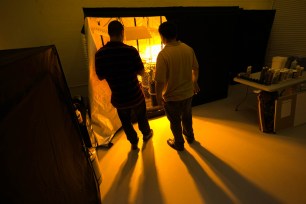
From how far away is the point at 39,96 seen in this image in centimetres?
80

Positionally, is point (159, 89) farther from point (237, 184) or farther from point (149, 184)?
point (237, 184)

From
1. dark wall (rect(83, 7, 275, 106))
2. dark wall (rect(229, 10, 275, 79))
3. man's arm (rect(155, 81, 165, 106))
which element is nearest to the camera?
man's arm (rect(155, 81, 165, 106))

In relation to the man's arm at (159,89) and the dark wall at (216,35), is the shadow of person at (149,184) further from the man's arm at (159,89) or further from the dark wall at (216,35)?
the dark wall at (216,35)

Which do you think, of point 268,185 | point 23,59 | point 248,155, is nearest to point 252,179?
point 268,185

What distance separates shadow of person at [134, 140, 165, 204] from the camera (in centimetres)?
162

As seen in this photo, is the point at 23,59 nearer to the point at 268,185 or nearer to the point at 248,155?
the point at 268,185

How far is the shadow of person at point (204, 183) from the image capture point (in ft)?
5.14

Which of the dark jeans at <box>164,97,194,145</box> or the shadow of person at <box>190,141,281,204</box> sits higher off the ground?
the dark jeans at <box>164,97,194,145</box>

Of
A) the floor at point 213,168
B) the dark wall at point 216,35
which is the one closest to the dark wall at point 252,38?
the dark wall at point 216,35

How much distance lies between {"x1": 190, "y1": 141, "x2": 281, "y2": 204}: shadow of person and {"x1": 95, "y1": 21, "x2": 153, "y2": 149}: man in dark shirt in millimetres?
974

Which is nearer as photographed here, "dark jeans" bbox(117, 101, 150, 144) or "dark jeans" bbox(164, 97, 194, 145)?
"dark jeans" bbox(164, 97, 194, 145)

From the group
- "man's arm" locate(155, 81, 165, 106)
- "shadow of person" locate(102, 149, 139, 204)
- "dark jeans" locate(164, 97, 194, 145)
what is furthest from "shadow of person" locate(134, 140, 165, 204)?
"man's arm" locate(155, 81, 165, 106)

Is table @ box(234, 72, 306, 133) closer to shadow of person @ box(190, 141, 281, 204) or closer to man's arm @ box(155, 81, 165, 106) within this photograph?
shadow of person @ box(190, 141, 281, 204)

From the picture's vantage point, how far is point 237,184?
168cm
